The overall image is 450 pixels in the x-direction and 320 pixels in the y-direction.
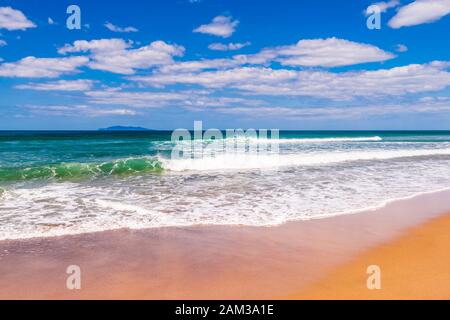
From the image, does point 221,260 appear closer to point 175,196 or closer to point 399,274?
point 399,274

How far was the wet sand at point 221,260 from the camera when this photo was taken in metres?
A: 4.03

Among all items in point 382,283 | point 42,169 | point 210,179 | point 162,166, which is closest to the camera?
point 382,283

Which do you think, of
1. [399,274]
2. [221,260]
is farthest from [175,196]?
[399,274]

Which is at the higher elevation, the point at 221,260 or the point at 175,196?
the point at 175,196

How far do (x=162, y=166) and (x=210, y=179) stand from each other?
5079 mm

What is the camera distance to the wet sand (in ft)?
13.2

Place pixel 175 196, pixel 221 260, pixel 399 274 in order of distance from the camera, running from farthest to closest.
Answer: pixel 175 196
pixel 221 260
pixel 399 274

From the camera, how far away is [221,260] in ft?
16.4

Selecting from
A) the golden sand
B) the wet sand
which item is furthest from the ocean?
the golden sand

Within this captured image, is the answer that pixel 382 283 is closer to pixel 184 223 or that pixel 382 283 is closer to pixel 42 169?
pixel 184 223
